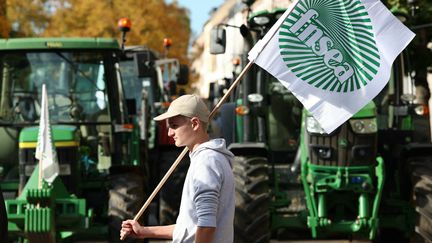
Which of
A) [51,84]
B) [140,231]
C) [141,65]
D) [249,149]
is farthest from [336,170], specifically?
[140,231]

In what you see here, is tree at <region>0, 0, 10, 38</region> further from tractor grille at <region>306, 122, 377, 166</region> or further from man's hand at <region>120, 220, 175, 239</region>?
man's hand at <region>120, 220, 175, 239</region>

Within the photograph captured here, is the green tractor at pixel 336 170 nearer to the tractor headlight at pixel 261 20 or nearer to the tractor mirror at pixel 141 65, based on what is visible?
the tractor headlight at pixel 261 20

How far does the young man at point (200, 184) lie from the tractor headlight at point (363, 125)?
5422 mm

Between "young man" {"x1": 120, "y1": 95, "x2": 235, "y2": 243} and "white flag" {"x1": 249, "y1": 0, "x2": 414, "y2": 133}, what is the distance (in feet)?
3.18

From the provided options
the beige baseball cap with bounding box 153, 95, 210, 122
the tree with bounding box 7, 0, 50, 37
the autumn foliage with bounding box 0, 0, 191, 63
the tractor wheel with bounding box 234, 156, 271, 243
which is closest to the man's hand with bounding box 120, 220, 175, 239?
the beige baseball cap with bounding box 153, 95, 210, 122

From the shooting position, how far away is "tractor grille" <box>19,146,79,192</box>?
11047 millimetres

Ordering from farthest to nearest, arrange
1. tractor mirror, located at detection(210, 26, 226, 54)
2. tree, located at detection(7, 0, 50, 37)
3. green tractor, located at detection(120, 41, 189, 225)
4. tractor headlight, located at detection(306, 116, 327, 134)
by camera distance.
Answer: tree, located at detection(7, 0, 50, 37)
green tractor, located at detection(120, 41, 189, 225)
tractor mirror, located at detection(210, 26, 226, 54)
tractor headlight, located at detection(306, 116, 327, 134)

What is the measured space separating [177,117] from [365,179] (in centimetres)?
562

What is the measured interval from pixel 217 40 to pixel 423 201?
Answer: 2.67 meters

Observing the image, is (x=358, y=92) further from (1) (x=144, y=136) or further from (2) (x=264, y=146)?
(1) (x=144, y=136)

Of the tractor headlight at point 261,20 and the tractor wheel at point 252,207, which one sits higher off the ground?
the tractor headlight at point 261,20

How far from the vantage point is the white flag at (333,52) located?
20.9 ft

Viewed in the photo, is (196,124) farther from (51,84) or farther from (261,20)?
(51,84)

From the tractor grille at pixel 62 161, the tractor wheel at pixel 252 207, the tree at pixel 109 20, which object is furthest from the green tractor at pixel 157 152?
the tree at pixel 109 20
